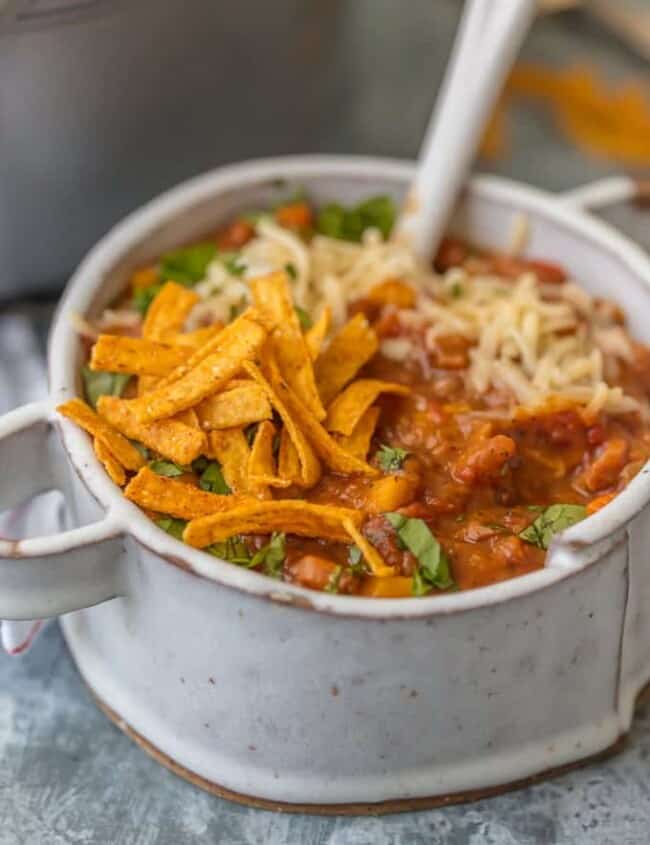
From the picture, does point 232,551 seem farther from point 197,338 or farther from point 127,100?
point 127,100

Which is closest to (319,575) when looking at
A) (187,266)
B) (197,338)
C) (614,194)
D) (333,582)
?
(333,582)

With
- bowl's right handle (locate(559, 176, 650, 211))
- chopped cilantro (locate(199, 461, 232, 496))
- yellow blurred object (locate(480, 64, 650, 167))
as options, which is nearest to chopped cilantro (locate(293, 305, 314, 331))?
chopped cilantro (locate(199, 461, 232, 496))

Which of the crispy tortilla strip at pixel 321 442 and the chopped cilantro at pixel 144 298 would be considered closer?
the crispy tortilla strip at pixel 321 442

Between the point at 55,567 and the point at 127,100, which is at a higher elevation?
the point at 127,100

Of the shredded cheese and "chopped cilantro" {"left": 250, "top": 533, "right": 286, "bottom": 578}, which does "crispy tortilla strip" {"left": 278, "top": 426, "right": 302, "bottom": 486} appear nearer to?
"chopped cilantro" {"left": 250, "top": 533, "right": 286, "bottom": 578}

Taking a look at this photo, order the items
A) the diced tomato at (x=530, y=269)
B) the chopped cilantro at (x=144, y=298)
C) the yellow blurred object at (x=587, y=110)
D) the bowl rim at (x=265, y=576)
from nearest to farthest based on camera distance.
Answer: the bowl rim at (x=265, y=576), the chopped cilantro at (x=144, y=298), the diced tomato at (x=530, y=269), the yellow blurred object at (x=587, y=110)

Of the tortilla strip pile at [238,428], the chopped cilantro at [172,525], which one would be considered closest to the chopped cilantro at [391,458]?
the tortilla strip pile at [238,428]

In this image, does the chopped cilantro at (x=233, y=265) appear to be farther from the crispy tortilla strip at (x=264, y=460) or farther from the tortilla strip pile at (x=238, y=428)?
the crispy tortilla strip at (x=264, y=460)
